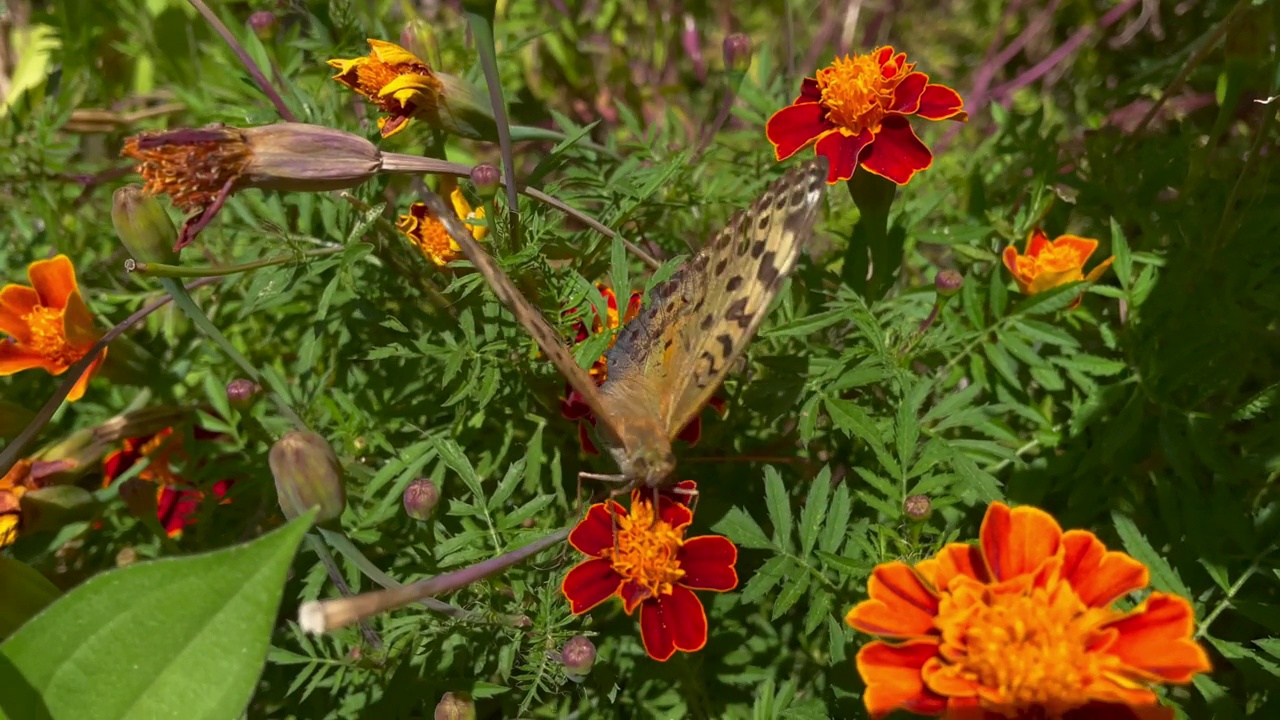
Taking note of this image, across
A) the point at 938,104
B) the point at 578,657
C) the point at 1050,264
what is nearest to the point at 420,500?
the point at 578,657

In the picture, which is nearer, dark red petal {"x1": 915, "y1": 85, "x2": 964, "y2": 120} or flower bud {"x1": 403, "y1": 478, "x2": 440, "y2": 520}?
flower bud {"x1": 403, "y1": 478, "x2": 440, "y2": 520}

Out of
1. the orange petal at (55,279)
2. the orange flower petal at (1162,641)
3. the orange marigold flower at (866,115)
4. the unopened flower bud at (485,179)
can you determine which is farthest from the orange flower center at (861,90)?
the orange petal at (55,279)

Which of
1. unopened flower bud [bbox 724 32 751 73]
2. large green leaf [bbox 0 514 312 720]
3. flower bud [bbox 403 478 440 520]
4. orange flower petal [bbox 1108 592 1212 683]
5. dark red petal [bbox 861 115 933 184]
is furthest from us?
unopened flower bud [bbox 724 32 751 73]

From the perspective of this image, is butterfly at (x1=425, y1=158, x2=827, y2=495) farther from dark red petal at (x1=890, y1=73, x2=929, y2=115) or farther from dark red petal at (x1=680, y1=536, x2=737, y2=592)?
dark red petal at (x1=890, y1=73, x2=929, y2=115)

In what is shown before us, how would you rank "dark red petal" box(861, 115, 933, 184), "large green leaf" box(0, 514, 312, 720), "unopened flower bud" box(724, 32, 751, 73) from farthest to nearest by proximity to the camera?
"unopened flower bud" box(724, 32, 751, 73)
"dark red petal" box(861, 115, 933, 184)
"large green leaf" box(0, 514, 312, 720)

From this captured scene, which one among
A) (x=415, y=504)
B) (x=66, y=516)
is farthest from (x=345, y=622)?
(x=66, y=516)

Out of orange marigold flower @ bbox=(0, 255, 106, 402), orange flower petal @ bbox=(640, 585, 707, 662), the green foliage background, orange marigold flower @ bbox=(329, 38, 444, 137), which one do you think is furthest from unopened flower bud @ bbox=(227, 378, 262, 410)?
orange flower petal @ bbox=(640, 585, 707, 662)

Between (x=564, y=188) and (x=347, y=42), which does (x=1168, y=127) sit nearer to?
(x=564, y=188)
